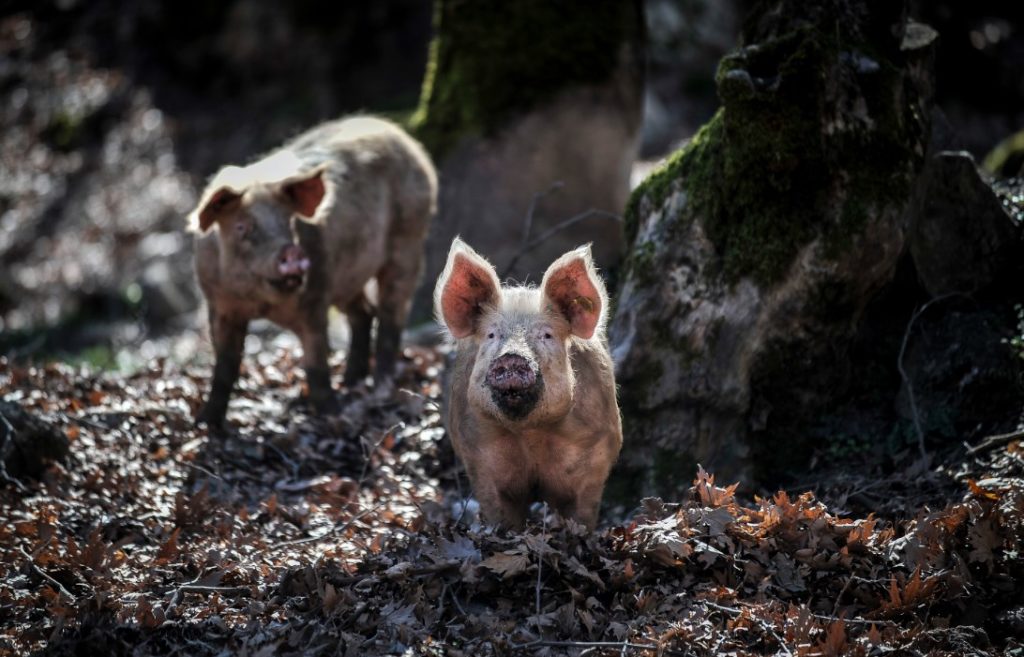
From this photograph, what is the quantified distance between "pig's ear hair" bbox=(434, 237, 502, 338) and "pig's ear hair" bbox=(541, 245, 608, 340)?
0.33m

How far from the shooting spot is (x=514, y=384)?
578 cm

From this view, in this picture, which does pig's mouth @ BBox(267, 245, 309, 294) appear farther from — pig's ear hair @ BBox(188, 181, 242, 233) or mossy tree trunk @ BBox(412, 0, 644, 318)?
mossy tree trunk @ BBox(412, 0, 644, 318)

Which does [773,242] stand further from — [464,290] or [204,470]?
[204,470]

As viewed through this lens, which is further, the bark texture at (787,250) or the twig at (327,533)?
the bark texture at (787,250)

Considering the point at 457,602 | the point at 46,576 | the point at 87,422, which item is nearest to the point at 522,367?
the point at 457,602

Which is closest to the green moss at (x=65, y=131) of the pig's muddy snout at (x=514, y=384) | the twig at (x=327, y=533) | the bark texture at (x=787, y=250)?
the twig at (x=327, y=533)

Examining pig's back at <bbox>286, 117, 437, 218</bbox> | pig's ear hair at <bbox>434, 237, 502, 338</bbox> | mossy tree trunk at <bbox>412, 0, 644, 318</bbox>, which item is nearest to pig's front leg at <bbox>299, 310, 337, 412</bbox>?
pig's back at <bbox>286, 117, 437, 218</bbox>

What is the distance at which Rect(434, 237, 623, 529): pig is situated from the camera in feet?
20.2

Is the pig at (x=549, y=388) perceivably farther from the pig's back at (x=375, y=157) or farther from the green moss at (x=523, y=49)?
the green moss at (x=523, y=49)

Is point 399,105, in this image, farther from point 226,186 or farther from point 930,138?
point 930,138

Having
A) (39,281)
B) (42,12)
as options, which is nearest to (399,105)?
(39,281)

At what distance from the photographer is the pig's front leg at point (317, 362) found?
31.4 feet

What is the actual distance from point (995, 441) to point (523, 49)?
7.42m

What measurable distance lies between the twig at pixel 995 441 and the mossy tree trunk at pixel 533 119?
598 cm
